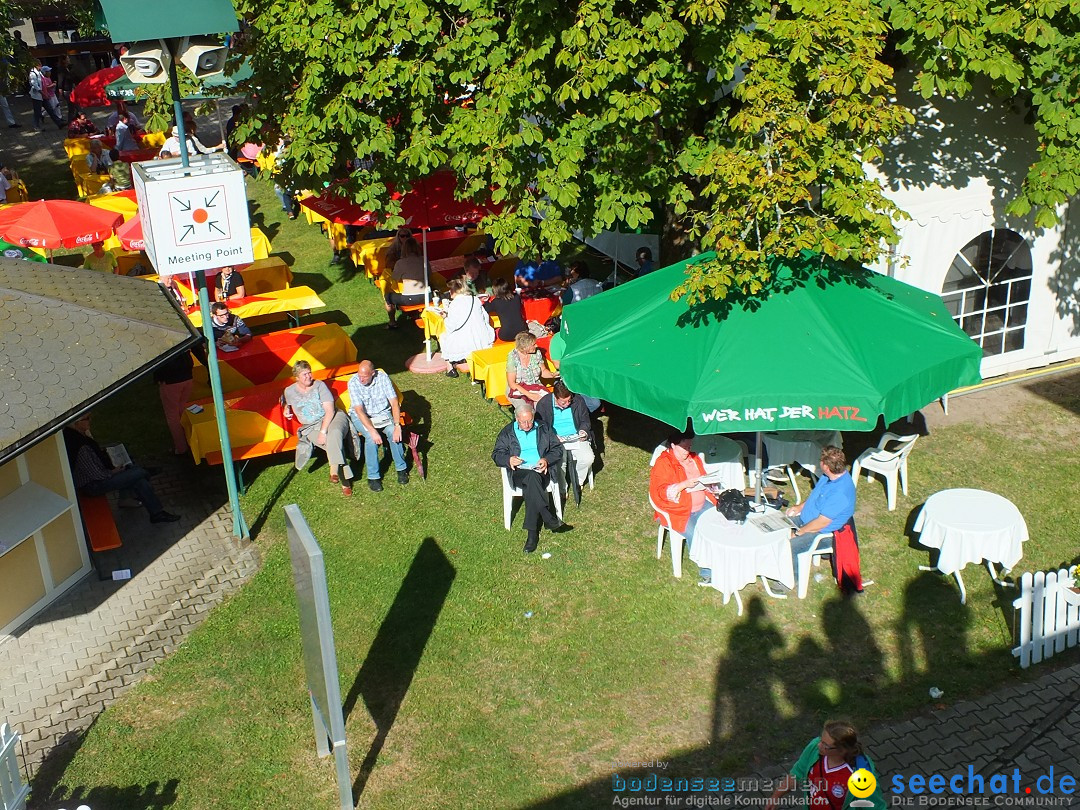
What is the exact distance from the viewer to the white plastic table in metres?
8.73

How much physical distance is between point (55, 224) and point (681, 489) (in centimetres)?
1044

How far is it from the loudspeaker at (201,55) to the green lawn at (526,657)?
4.14 m

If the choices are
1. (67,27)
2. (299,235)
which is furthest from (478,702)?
(67,27)

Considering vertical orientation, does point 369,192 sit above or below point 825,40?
below

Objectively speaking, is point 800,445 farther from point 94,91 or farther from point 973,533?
point 94,91

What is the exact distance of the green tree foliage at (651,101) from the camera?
855cm

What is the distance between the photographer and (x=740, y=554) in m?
8.51

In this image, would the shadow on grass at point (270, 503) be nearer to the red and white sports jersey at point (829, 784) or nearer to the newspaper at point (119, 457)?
the newspaper at point (119, 457)

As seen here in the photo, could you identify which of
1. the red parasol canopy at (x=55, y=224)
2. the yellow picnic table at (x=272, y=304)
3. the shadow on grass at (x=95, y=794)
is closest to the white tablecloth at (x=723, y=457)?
the shadow on grass at (x=95, y=794)

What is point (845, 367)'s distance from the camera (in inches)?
333

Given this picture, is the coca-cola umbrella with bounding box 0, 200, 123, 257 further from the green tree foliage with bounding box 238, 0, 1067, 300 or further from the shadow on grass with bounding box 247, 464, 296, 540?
the shadow on grass with bounding box 247, 464, 296, 540

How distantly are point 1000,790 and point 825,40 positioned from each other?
5911 millimetres

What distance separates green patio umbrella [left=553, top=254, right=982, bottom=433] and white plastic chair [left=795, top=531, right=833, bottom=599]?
3.30ft

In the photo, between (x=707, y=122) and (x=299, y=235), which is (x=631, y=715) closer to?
(x=707, y=122)
